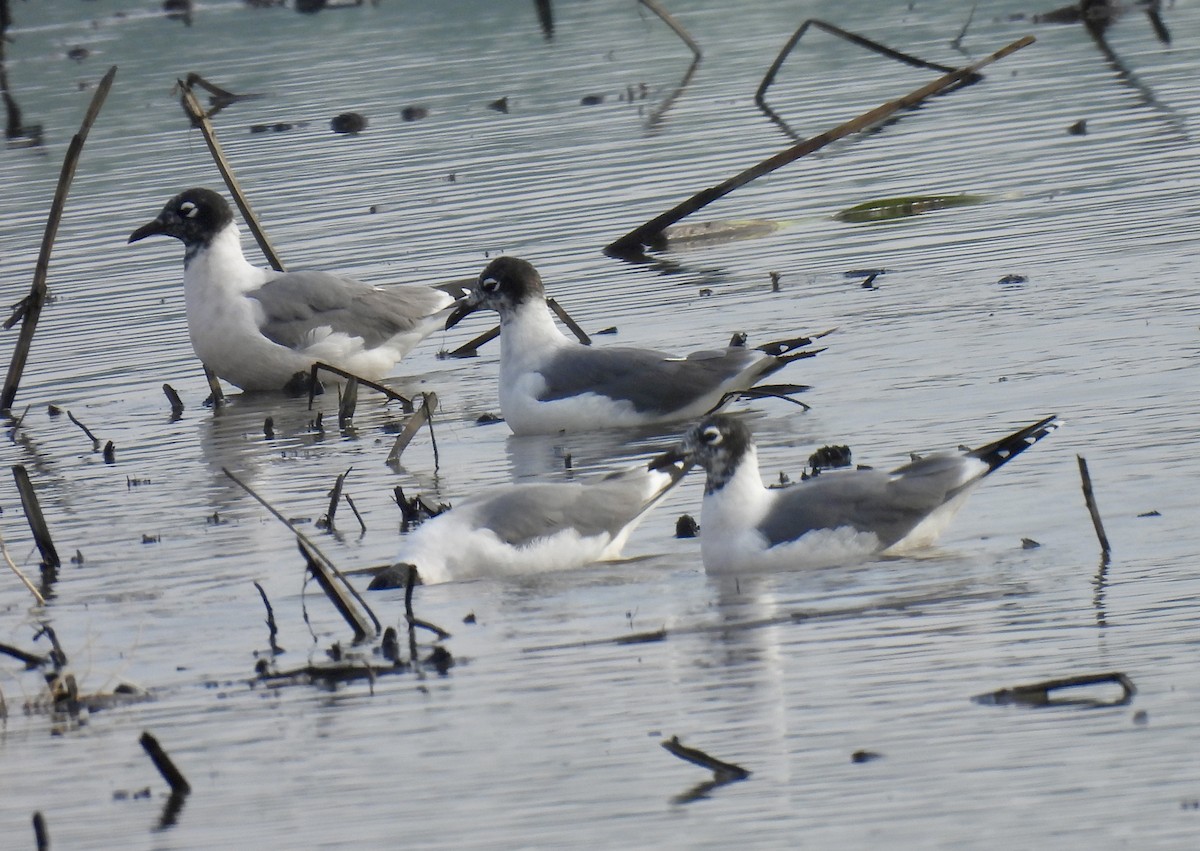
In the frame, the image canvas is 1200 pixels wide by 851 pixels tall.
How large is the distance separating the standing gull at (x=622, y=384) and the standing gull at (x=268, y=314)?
237 cm

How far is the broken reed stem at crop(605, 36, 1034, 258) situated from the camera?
650 inches

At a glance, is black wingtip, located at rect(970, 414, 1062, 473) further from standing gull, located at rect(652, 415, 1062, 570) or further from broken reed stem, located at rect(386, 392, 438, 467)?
broken reed stem, located at rect(386, 392, 438, 467)

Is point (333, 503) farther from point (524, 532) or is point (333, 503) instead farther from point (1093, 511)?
point (1093, 511)

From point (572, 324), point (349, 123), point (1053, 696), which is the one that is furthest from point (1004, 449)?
point (349, 123)

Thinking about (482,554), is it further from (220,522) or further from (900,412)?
(900,412)

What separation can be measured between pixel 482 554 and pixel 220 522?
2.09 m

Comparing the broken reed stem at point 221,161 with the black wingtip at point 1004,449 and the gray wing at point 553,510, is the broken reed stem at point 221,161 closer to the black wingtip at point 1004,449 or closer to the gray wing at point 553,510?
the gray wing at point 553,510

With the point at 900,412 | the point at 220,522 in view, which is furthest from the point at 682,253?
the point at 220,522

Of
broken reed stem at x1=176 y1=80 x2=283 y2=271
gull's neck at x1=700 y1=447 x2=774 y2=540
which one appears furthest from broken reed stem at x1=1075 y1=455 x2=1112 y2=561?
broken reed stem at x1=176 y1=80 x2=283 y2=271

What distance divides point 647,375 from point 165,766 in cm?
606

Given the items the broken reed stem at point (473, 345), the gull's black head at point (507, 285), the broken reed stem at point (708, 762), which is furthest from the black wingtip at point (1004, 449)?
the broken reed stem at point (473, 345)

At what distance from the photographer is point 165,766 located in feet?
22.3

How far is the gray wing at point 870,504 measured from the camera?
363 inches

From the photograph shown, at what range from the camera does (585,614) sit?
Result: 28.7 ft
